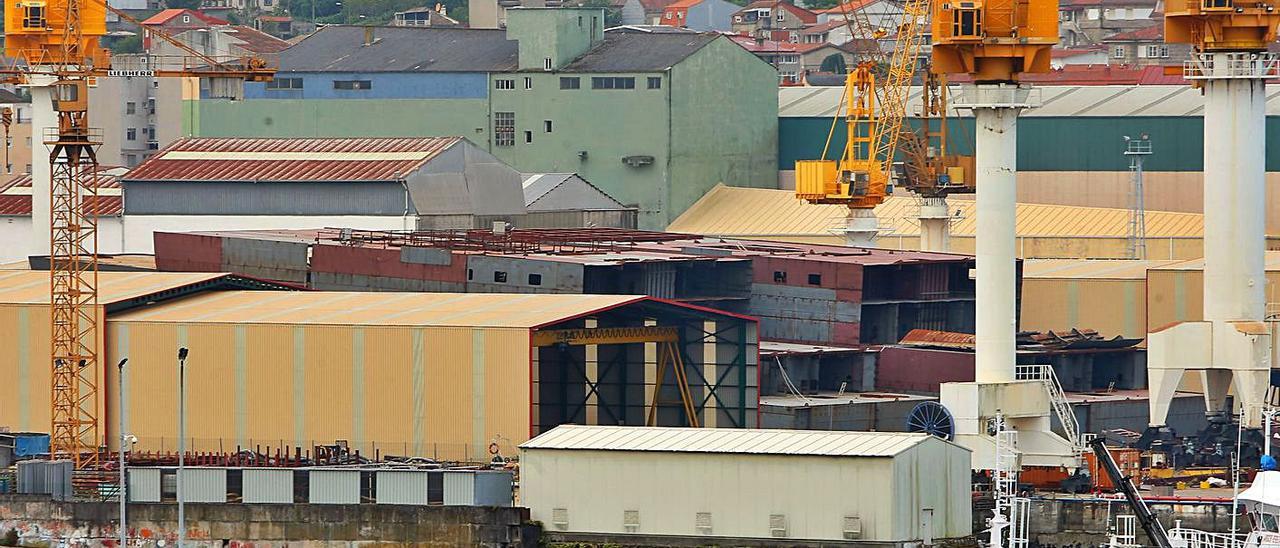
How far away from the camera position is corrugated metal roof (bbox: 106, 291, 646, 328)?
8519cm

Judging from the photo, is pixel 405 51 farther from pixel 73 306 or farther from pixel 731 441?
pixel 731 441

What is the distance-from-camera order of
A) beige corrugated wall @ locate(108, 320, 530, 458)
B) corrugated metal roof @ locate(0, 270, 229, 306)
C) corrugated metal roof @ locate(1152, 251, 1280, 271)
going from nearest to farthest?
beige corrugated wall @ locate(108, 320, 530, 458)
corrugated metal roof @ locate(0, 270, 229, 306)
corrugated metal roof @ locate(1152, 251, 1280, 271)

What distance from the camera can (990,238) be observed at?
3184 inches

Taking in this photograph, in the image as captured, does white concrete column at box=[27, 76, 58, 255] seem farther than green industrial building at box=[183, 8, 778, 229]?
No

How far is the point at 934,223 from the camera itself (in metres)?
122

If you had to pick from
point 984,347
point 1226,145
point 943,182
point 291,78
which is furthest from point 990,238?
point 291,78

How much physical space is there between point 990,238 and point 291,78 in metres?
78.9

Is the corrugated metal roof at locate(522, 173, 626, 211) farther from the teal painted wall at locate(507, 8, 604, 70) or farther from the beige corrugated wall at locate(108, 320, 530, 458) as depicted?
the beige corrugated wall at locate(108, 320, 530, 458)

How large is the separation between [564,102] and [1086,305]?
43.3 meters

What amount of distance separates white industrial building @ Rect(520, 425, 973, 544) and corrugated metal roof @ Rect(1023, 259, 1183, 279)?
126ft

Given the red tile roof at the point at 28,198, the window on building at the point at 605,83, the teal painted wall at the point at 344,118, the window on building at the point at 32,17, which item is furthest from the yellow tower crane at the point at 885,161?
the red tile roof at the point at 28,198

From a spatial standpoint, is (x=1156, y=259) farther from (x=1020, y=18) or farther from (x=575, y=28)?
(x=1020, y=18)

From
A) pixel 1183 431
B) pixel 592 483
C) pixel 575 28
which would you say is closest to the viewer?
pixel 592 483

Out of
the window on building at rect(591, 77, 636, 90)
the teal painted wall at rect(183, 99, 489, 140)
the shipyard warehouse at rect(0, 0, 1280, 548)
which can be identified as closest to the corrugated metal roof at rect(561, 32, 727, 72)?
the window on building at rect(591, 77, 636, 90)
